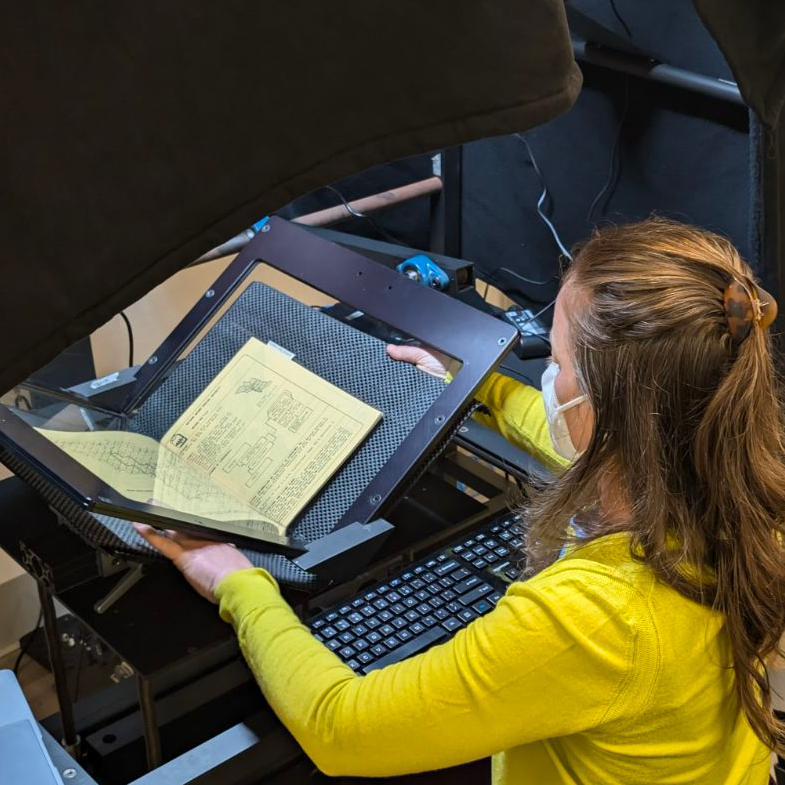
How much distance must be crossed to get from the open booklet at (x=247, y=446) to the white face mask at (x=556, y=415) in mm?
178

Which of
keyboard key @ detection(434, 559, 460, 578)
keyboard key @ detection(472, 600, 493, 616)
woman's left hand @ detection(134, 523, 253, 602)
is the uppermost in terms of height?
woman's left hand @ detection(134, 523, 253, 602)

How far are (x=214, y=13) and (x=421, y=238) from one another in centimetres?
154

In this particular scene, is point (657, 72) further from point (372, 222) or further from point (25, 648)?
point (25, 648)

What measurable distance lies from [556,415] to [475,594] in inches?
8.4

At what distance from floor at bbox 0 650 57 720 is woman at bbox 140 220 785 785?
120 centimetres

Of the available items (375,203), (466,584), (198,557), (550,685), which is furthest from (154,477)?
(375,203)

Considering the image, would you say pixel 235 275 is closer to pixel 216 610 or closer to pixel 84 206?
pixel 216 610

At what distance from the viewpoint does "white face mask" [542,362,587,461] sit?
3.40 feet

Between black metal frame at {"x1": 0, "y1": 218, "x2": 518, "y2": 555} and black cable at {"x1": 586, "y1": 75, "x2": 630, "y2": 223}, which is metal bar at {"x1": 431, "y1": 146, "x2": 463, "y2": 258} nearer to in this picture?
black cable at {"x1": 586, "y1": 75, "x2": 630, "y2": 223}

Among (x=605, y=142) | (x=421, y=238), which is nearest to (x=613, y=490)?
(x=605, y=142)

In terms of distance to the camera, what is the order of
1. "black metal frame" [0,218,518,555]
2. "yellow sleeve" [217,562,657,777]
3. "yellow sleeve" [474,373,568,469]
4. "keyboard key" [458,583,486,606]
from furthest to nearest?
"yellow sleeve" [474,373,568,469]
"keyboard key" [458,583,486,606]
"black metal frame" [0,218,518,555]
"yellow sleeve" [217,562,657,777]

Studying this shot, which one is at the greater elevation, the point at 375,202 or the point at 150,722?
the point at 375,202

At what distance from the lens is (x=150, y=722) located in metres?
0.99

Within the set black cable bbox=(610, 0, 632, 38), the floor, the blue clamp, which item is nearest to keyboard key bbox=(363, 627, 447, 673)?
the blue clamp
